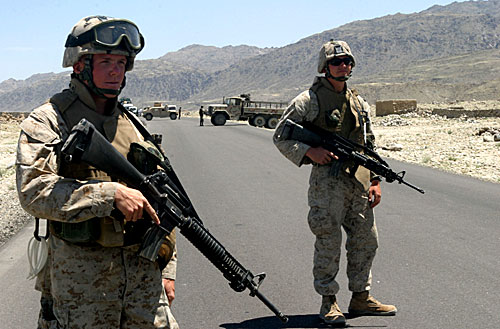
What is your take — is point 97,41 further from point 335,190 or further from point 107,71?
point 335,190

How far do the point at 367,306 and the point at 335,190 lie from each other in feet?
2.97

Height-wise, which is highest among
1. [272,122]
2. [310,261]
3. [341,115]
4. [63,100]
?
[63,100]

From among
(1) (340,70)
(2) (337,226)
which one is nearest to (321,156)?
(2) (337,226)

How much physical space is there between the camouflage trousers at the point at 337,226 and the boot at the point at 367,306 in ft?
0.22

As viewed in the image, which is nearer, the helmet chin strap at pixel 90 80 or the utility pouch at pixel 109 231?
the utility pouch at pixel 109 231

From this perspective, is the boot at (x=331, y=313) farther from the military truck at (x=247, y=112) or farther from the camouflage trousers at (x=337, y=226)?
the military truck at (x=247, y=112)

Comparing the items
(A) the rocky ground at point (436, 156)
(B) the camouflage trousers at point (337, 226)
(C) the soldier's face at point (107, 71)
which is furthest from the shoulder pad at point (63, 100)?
(A) the rocky ground at point (436, 156)

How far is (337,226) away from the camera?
13.6 feet

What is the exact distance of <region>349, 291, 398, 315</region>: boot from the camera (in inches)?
170

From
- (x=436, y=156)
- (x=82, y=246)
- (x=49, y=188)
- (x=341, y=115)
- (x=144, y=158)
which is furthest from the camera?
(x=436, y=156)

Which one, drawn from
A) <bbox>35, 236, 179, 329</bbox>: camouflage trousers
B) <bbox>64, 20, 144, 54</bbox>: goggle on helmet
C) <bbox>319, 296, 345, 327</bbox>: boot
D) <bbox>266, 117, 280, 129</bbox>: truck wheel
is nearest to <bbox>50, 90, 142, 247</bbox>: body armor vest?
<bbox>35, 236, 179, 329</bbox>: camouflage trousers

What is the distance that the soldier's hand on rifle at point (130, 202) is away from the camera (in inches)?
88.0

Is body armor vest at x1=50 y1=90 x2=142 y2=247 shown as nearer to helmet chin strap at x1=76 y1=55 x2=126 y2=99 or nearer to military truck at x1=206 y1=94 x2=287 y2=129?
helmet chin strap at x1=76 y1=55 x2=126 y2=99

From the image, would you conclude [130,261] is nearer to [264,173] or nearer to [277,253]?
[277,253]
